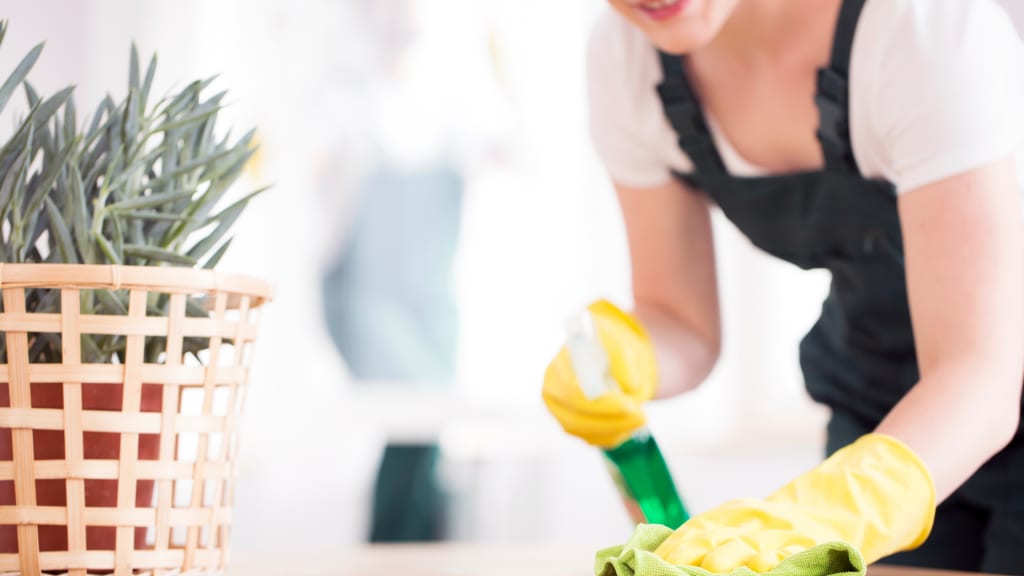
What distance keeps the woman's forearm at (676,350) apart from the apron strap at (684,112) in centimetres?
20

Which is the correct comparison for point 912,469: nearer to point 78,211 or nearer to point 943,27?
point 943,27

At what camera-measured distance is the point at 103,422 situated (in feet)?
1.99

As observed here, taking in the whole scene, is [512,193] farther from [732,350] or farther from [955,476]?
[955,476]

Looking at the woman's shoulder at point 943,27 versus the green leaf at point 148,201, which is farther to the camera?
the woman's shoulder at point 943,27

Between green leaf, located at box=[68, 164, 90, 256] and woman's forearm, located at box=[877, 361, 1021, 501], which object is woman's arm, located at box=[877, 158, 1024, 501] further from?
green leaf, located at box=[68, 164, 90, 256]

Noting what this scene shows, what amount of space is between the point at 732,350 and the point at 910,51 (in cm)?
180

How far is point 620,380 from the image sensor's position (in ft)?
3.48

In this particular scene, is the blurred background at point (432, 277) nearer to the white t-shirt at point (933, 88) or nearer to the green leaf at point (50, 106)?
the white t-shirt at point (933, 88)

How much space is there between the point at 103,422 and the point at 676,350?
0.75 m

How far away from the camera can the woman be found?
75 centimetres

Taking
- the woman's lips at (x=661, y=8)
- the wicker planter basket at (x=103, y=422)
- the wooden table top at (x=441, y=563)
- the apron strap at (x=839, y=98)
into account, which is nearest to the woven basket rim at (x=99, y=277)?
the wicker planter basket at (x=103, y=422)

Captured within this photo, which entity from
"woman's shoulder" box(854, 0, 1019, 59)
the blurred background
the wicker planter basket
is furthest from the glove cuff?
the blurred background

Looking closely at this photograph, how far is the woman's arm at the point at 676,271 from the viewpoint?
1.24m

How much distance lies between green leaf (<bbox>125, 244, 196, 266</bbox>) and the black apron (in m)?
0.63
